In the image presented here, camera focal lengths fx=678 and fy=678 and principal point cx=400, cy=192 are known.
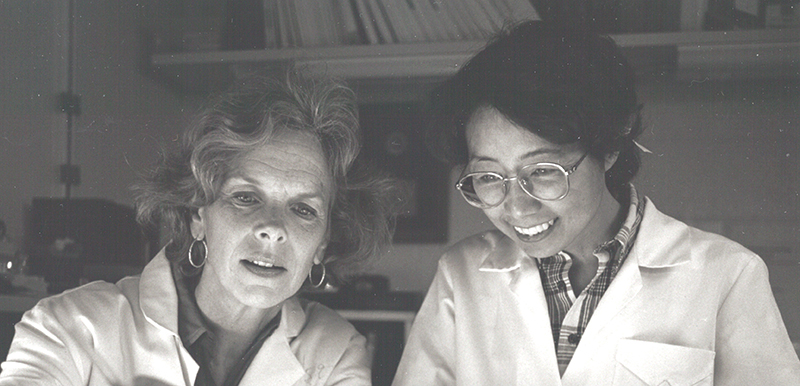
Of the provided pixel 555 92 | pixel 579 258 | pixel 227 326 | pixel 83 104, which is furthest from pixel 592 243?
pixel 83 104

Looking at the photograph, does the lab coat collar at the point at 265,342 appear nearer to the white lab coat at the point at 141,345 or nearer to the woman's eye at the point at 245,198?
the white lab coat at the point at 141,345

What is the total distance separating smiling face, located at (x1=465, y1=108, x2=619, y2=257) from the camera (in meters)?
1.38

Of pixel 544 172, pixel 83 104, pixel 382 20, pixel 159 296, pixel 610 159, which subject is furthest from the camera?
pixel 83 104

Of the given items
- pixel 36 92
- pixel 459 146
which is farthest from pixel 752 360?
pixel 36 92

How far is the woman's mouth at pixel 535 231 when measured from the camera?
4.72 ft

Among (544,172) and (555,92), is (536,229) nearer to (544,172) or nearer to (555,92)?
(544,172)

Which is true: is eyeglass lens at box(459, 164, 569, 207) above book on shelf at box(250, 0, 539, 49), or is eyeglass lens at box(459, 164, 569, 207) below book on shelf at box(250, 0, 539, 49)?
below

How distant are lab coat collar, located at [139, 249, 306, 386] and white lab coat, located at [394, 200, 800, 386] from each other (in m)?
0.43

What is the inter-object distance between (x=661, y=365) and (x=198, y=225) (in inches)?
43.6

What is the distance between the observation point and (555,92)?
54.4 inches

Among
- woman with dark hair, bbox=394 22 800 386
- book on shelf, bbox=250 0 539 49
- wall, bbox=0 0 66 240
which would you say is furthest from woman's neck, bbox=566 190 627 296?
wall, bbox=0 0 66 240

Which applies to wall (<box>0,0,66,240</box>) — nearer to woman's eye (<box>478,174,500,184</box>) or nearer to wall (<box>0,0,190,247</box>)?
wall (<box>0,0,190,247</box>)

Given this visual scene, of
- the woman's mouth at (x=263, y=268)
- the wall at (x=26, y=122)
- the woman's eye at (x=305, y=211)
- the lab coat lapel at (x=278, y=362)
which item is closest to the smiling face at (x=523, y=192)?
the woman's eye at (x=305, y=211)

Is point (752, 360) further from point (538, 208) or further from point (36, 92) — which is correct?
point (36, 92)
